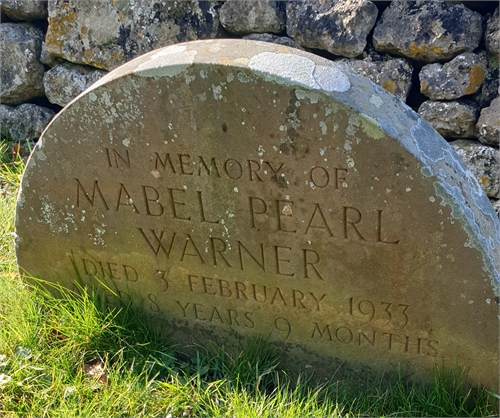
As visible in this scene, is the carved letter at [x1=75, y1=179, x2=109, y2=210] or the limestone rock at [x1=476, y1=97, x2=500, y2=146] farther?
the limestone rock at [x1=476, y1=97, x2=500, y2=146]

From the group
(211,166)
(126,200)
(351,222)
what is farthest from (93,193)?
(351,222)

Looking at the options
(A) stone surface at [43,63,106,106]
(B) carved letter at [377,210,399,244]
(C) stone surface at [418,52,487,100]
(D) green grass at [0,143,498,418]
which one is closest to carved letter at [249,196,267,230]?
(B) carved letter at [377,210,399,244]

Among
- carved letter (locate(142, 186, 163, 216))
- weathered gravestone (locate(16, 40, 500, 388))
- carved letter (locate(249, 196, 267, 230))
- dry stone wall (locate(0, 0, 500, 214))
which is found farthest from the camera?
dry stone wall (locate(0, 0, 500, 214))

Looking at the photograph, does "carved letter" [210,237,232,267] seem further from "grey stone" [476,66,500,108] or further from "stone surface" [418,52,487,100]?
"grey stone" [476,66,500,108]

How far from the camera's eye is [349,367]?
2.18 metres

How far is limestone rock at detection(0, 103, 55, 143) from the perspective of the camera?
12.7 ft

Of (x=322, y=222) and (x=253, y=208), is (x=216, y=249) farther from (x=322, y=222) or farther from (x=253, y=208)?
(x=322, y=222)

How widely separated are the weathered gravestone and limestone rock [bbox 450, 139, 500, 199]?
1.21 metres

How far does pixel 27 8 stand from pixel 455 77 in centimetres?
264

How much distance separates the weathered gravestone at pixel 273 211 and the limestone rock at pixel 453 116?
1.21 meters

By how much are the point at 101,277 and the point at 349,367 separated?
1079 millimetres

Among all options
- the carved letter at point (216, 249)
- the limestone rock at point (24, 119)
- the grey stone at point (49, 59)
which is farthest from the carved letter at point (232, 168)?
the limestone rock at point (24, 119)

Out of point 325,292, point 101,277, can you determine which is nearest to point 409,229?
point 325,292

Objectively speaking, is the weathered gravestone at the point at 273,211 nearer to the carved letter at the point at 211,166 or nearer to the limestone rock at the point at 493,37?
the carved letter at the point at 211,166
